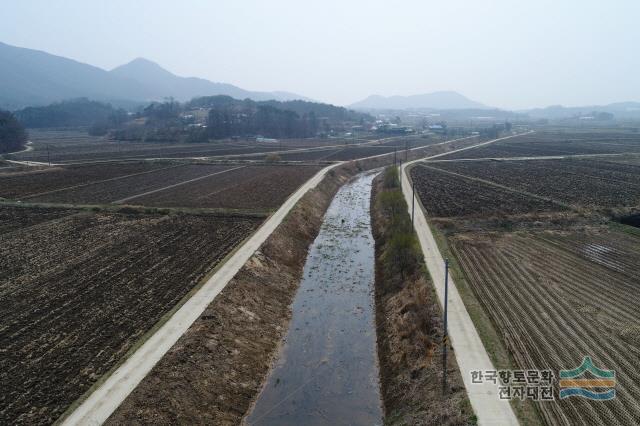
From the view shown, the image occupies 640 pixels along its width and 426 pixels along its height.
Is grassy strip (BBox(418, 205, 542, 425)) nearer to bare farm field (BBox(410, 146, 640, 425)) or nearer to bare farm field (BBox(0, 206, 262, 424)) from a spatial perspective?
bare farm field (BBox(410, 146, 640, 425))

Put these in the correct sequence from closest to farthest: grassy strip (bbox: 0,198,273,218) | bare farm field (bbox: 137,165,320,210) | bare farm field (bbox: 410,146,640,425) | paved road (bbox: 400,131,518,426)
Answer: paved road (bbox: 400,131,518,426), bare farm field (bbox: 410,146,640,425), grassy strip (bbox: 0,198,273,218), bare farm field (bbox: 137,165,320,210)

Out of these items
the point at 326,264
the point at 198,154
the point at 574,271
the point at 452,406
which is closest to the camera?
the point at 452,406

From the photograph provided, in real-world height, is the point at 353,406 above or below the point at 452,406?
below

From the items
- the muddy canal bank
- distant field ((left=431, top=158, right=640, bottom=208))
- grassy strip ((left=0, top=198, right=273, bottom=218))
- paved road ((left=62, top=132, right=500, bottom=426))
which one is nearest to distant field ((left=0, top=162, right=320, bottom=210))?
grassy strip ((left=0, top=198, right=273, bottom=218))

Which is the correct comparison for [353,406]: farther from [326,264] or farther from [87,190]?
[87,190]

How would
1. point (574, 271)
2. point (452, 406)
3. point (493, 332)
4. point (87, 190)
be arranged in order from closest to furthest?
point (452, 406) < point (493, 332) < point (574, 271) < point (87, 190)

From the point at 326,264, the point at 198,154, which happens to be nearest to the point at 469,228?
the point at 326,264
